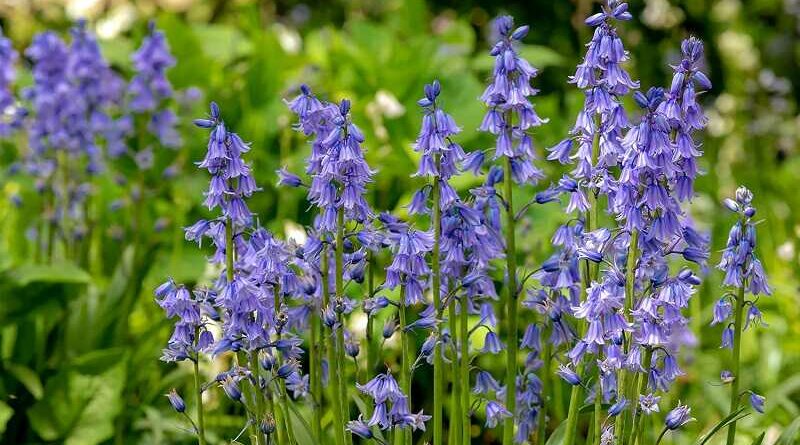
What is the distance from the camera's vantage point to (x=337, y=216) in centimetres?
260

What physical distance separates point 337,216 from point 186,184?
121 inches

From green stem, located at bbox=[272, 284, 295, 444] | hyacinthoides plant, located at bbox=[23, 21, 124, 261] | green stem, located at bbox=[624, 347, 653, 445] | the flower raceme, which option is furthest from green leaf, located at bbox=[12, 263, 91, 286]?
green stem, located at bbox=[624, 347, 653, 445]

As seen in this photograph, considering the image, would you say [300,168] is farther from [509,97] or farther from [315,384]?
[509,97]

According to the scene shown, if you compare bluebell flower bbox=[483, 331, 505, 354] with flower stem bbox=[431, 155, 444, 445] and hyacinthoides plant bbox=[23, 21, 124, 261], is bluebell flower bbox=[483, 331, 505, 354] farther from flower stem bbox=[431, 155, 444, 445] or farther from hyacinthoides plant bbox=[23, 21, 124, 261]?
hyacinthoides plant bbox=[23, 21, 124, 261]

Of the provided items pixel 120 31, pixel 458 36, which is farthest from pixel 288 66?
pixel 120 31

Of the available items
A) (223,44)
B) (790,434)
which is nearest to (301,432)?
(790,434)

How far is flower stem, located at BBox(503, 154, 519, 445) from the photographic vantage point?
2.73 meters

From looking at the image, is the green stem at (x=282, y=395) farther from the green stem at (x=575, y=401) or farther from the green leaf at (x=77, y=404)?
the green leaf at (x=77, y=404)

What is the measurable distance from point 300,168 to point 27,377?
1886mm

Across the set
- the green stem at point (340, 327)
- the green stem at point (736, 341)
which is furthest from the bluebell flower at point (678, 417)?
the green stem at point (340, 327)

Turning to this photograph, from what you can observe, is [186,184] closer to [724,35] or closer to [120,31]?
[120,31]

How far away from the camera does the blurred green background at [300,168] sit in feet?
14.0

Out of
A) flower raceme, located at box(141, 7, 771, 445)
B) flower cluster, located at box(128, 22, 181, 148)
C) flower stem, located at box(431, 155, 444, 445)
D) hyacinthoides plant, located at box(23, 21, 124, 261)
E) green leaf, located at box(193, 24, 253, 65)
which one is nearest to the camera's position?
flower raceme, located at box(141, 7, 771, 445)

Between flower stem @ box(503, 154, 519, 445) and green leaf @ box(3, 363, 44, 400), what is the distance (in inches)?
77.3
